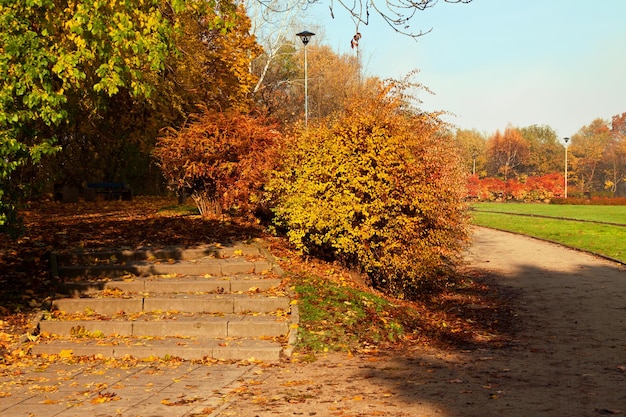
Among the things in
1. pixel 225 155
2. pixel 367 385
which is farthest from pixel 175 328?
pixel 225 155

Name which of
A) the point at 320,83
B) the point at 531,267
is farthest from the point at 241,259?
the point at 320,83

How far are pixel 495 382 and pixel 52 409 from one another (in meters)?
→ 4.28

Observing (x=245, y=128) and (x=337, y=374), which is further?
(x=245, y=128)

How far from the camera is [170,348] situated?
838 cm

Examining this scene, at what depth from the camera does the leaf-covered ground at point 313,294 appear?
9250 millimetres

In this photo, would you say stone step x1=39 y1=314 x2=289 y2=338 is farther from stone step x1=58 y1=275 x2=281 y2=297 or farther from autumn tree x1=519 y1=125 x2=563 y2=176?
autumn tree x1=519 y1=125 x2=563 y2=176

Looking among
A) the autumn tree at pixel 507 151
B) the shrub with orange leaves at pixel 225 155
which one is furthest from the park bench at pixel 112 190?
the autumn tree at pixel 507 151

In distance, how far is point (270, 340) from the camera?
8.79m

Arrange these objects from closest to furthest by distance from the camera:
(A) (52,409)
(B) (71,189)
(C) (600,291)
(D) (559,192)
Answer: (A) (52,409) → (C) (600,291) → (B) (71,189) → (D) (559,192)

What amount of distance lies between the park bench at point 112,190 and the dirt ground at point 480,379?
19.1 meters

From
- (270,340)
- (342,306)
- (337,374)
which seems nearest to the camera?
(337,374)

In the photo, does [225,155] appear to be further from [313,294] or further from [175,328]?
Answer: [175,328]

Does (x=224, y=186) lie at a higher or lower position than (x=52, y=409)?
higher

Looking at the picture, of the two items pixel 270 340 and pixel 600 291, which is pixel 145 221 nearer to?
pixel 270 340
